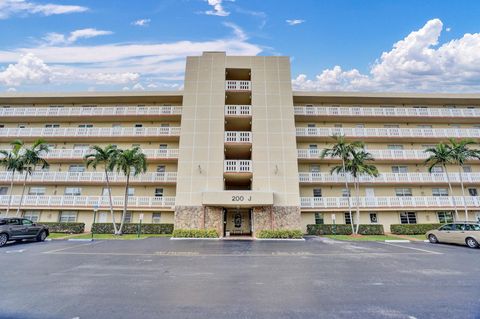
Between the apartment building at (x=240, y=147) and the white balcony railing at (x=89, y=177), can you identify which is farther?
the white balcony railing at (x=89, y=177)

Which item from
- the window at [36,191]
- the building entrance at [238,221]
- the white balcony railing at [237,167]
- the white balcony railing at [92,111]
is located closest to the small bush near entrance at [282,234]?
the building entrance at [238,221]

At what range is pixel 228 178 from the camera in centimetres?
2412

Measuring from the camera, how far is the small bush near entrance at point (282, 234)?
2014 cm

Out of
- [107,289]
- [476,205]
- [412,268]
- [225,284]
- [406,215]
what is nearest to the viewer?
[107,289]

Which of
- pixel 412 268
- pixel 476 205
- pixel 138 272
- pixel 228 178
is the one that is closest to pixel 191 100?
pixel 228 178

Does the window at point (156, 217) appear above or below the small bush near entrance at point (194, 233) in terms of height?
above

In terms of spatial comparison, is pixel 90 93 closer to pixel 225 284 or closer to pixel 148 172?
pixel 148 172

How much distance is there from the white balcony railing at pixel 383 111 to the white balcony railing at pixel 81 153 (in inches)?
620

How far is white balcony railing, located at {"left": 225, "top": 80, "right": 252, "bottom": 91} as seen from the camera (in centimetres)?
2508

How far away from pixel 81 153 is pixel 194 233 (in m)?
17.1

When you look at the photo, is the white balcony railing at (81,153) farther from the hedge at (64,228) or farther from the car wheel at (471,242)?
the car wheel at (471,242)

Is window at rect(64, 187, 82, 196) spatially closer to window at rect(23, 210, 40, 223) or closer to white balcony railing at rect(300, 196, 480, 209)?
window at rect(23, 210, 40, 223)

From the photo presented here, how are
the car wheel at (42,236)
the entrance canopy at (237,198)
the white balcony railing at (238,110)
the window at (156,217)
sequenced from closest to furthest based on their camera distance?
1. the car wheel at (42,236)
2. the entrance canopy at (237,198)
3. the white balcony railing at (238,110)
4. the window at (156,217)

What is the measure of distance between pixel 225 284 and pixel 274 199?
1454 centimetres
